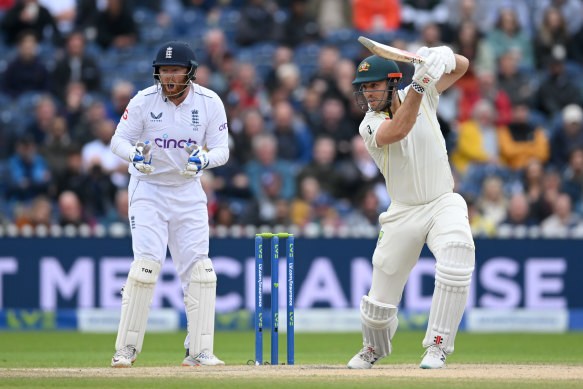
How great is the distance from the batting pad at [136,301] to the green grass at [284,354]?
0.57 meters

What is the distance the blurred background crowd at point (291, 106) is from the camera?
1379 cm

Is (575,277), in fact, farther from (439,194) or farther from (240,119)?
(439,194)

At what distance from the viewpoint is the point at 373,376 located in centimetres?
727

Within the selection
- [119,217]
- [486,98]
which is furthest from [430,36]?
[119,217]

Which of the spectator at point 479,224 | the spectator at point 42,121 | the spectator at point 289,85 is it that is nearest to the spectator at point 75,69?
the spectator at point 42,121

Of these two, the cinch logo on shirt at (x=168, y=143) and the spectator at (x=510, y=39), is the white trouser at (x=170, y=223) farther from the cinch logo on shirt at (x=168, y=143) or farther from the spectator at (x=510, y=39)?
the spectator at (x=510, y=39)

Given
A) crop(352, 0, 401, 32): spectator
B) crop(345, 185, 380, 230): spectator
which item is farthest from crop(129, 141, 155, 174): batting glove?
crop(352, 0, 401, 32): spectator

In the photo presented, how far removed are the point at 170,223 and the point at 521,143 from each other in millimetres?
7916

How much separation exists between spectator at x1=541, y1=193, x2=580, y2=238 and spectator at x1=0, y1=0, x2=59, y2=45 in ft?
24.3

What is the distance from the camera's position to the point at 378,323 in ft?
26.0

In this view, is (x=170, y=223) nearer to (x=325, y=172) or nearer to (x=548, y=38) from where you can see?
(x=325, y=172)

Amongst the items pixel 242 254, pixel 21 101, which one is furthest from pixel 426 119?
pixel 21 101

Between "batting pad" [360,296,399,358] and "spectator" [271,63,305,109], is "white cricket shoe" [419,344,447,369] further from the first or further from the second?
Result: "spectator" [271,63,305,109]

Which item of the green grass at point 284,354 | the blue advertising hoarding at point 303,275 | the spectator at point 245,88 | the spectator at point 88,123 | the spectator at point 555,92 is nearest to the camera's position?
the green grass at point 284,354
